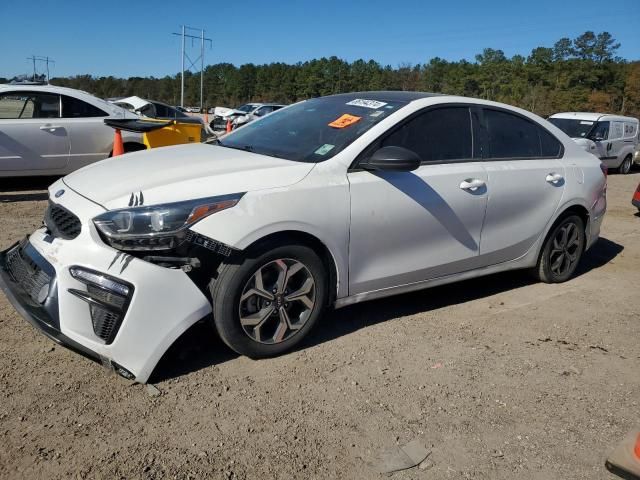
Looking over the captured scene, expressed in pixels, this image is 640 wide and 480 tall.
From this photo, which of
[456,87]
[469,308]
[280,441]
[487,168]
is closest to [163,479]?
[280,441]

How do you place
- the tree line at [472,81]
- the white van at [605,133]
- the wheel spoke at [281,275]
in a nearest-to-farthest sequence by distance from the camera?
1. the wheel spoke at [281,275]
2. the white van at [605,133]
3. the tree line at [472,81]

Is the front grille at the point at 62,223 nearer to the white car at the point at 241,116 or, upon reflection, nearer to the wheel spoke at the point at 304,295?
the wheel spoke at the point at 304,295

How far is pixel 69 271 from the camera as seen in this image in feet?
9.42

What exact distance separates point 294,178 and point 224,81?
347 feet

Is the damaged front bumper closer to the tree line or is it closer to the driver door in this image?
the driver door

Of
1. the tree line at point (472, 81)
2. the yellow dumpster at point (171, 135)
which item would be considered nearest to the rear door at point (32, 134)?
the yellow dumpster at point (171, 135)

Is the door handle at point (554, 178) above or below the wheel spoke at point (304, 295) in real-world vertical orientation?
above

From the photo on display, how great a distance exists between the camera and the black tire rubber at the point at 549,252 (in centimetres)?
500

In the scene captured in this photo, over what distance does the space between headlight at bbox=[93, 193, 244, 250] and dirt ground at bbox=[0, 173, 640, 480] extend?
75 cm

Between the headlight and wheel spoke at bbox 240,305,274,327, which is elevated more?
the headlight

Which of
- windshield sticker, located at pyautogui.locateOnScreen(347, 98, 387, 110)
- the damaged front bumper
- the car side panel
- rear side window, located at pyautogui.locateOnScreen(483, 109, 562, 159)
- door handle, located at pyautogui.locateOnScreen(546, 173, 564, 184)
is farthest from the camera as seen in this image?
the car side panel

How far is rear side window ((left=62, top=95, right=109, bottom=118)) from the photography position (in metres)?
7.98

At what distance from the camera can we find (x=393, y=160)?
11.3 ft

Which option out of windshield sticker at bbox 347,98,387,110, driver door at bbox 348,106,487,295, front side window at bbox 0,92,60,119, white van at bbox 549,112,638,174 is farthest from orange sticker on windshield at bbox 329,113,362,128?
white van at bbox 549,112,638,174
